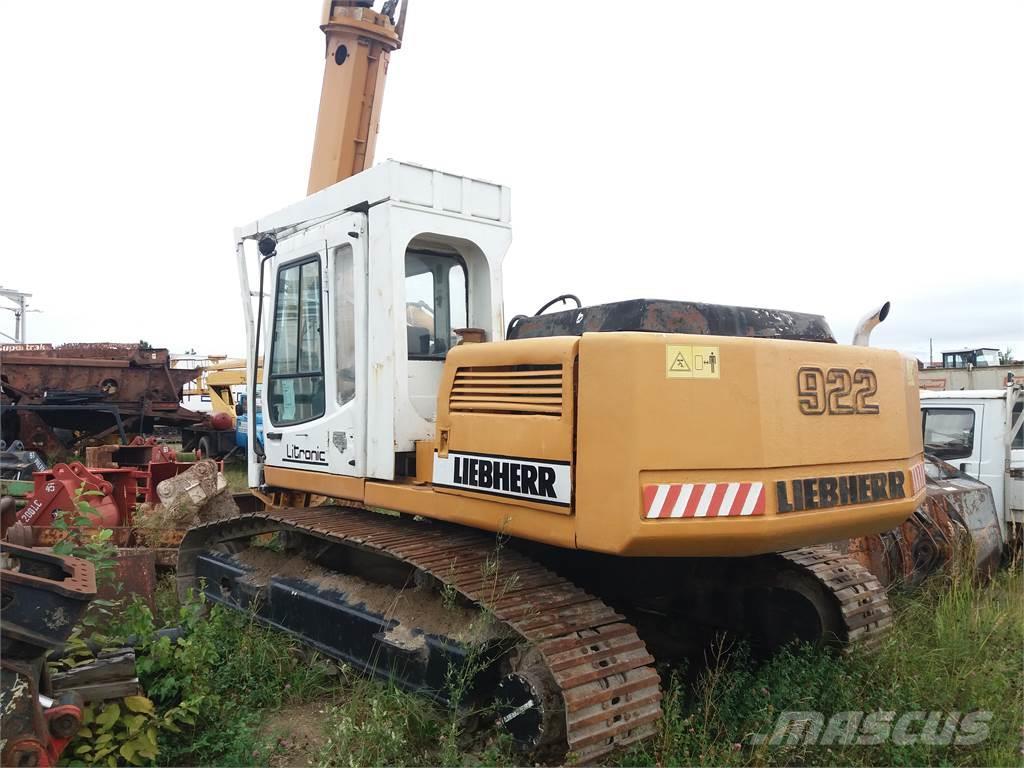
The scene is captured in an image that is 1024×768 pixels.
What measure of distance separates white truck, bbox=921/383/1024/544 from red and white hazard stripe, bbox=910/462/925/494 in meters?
3.75

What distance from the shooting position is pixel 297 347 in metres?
5.04

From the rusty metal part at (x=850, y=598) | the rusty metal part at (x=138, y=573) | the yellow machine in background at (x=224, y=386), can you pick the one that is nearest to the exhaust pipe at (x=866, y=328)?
the rusty metal part at (x=850, y=598)

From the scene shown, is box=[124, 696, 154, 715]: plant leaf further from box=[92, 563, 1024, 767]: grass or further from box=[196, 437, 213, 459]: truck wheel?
box=[196, 437, 213, 459]: truck wheel

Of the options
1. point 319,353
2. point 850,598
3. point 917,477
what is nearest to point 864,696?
point 850,598

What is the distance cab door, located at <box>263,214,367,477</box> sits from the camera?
4488mm

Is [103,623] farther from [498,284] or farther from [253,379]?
[498,284]

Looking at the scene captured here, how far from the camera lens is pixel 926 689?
4051 mm

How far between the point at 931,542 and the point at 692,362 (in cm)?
412

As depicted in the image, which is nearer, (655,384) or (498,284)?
(655,384)

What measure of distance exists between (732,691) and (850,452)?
1.34 m

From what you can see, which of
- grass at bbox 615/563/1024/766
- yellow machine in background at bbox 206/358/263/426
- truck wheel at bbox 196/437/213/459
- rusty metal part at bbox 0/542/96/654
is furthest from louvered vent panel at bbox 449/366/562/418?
yellow machine in background at bbox 206/358/263/426

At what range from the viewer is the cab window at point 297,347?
484 cm

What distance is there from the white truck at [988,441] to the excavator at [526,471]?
3.54 metres

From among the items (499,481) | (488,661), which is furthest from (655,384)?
(488,661)
